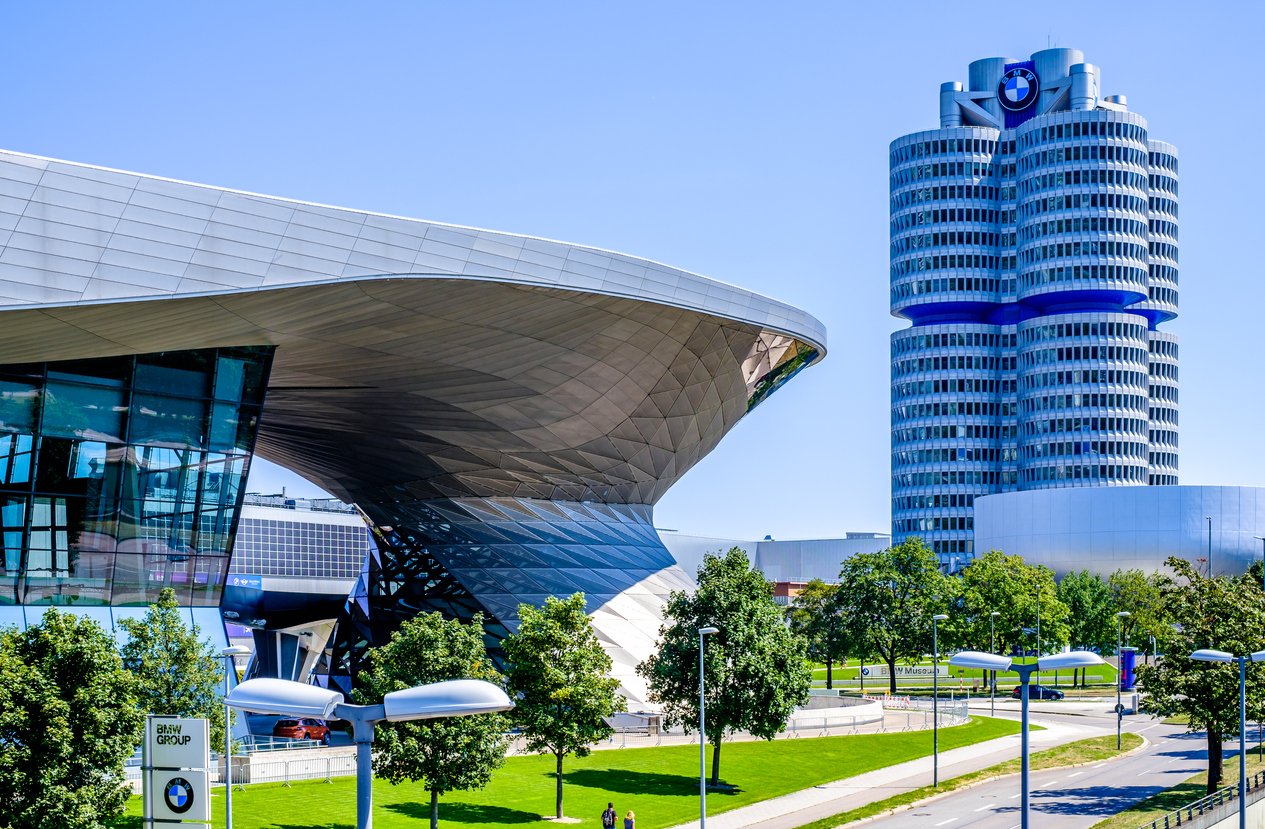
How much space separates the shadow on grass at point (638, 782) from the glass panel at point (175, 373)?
63.4ft

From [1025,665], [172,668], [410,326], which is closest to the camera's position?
[1025,665]

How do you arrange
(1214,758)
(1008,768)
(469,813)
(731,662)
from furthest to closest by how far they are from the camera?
(1008,768) < (731,662) < (1214,758) < (469,813)

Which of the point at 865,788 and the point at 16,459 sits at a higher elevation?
the point at 16,459

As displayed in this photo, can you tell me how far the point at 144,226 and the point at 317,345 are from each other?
11258 mm

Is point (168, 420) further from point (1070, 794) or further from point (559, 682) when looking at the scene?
point (1070, 794)

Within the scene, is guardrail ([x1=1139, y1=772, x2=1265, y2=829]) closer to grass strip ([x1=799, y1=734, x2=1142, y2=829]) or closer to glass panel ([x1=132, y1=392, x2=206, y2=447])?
grass strip ([x1=799, y1=734, x2=1142, y2=829])

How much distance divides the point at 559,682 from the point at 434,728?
854 centimetres

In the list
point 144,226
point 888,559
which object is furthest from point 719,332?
point 888,559

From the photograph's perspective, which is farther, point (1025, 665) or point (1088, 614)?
point (1088, 614)

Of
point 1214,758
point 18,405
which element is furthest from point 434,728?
point 1214,758

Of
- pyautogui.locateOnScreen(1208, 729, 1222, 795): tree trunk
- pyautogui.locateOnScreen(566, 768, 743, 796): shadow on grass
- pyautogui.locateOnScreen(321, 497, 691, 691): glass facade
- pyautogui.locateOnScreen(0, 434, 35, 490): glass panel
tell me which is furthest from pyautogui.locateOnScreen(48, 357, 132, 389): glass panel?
pyautogui.locateOnScreen(1208, 729, 1222, 795): tree trunk

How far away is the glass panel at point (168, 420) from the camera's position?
49250mm

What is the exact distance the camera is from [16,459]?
153 feet

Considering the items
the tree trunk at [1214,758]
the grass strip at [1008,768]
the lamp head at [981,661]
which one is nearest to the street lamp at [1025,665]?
the lamp head at [981,661]
